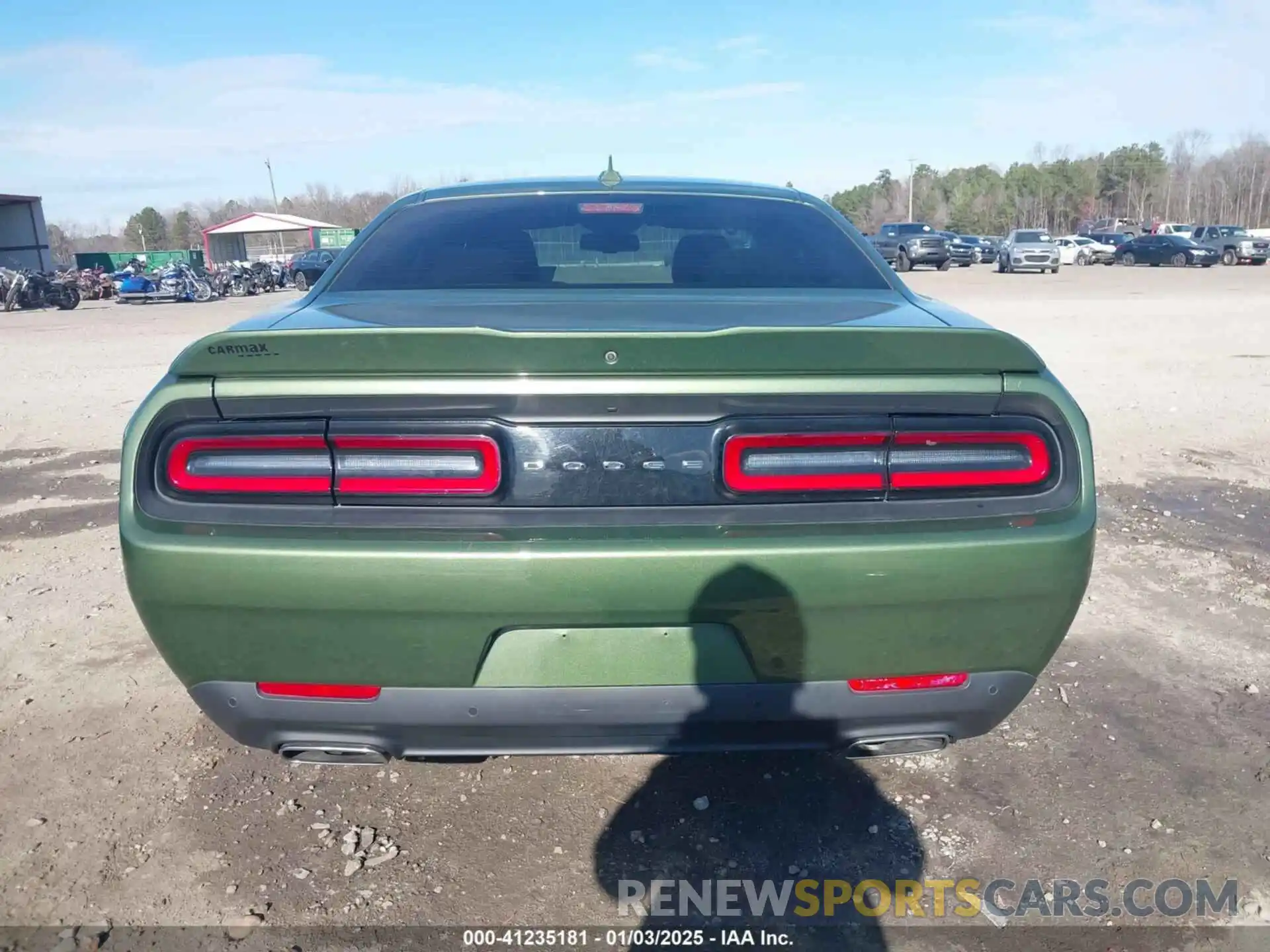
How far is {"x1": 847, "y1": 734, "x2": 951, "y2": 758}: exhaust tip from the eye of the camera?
198 centimetres

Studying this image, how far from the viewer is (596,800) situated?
2.53 metres

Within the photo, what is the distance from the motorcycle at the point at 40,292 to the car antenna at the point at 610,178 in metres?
28.8

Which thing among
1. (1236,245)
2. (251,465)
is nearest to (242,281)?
(251,465)

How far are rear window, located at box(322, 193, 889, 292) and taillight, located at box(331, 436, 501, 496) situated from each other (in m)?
0.92

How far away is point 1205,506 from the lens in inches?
198

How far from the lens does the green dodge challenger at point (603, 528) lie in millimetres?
1762

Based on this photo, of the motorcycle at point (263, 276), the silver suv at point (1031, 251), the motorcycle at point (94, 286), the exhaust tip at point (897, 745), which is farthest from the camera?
the silver suv at point (1031, 251)

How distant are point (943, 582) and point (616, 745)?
0.76m

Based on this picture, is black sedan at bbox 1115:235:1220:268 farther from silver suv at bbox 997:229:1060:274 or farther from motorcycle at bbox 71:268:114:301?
motorcycle at bbox 71:268:114:301

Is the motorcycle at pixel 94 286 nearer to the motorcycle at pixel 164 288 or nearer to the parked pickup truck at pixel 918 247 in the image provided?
the motorcycle at pixel 164 288

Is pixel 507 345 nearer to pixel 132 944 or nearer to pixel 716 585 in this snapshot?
pixel 716 585

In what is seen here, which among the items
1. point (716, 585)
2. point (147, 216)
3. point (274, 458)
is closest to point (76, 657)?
point (274, 458)

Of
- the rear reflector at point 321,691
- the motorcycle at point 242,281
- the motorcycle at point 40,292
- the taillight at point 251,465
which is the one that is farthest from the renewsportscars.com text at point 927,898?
the motorcycle at point 242,281

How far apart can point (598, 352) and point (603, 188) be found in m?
1.65
